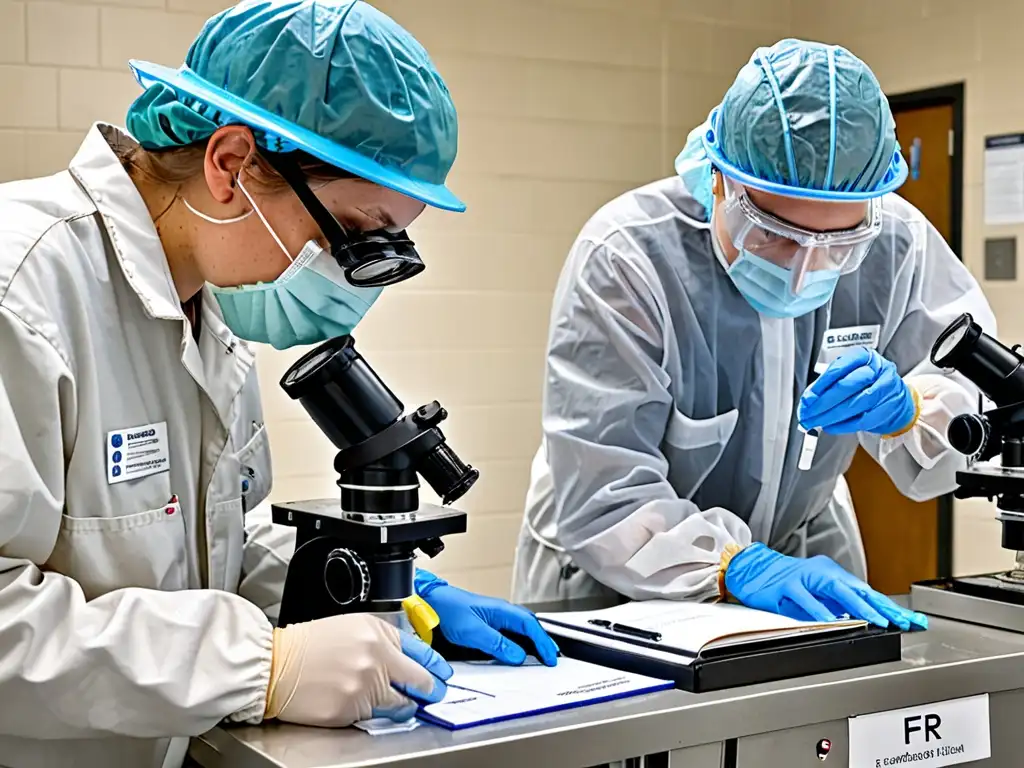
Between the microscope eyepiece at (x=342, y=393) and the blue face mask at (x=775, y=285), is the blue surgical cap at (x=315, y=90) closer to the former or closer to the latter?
the microscope eyepiece at (x=342, y=393)

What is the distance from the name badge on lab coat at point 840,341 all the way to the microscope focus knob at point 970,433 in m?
0.27

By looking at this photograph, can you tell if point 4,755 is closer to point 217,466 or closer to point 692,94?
point 217,466

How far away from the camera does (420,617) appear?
4.49 ft

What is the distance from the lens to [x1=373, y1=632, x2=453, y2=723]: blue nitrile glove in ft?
4.07

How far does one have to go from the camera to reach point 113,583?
4.17 feet

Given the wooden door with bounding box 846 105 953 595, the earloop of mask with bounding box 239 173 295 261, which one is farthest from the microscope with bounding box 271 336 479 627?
the wooden door with bounding box 846 105 953 595

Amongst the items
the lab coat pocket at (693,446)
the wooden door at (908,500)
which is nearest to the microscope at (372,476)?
the lab coat pocket at (693,446)

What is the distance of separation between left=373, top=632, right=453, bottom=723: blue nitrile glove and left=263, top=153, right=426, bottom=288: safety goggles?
1.27 feet

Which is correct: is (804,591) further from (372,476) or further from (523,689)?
(372,476)

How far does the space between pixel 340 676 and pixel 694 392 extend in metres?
0.88

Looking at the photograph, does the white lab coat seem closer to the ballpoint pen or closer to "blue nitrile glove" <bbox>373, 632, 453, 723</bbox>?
"blue nitrile glove" <bbox>373, 632, 453, 723</bbox>

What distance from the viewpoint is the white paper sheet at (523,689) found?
1.25m

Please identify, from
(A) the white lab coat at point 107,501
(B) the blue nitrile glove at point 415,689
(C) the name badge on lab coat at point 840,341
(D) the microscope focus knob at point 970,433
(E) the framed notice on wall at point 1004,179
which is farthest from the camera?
(E) the framed notice on wall at point 1004,179

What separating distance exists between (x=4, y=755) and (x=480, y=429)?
284 centimetres
